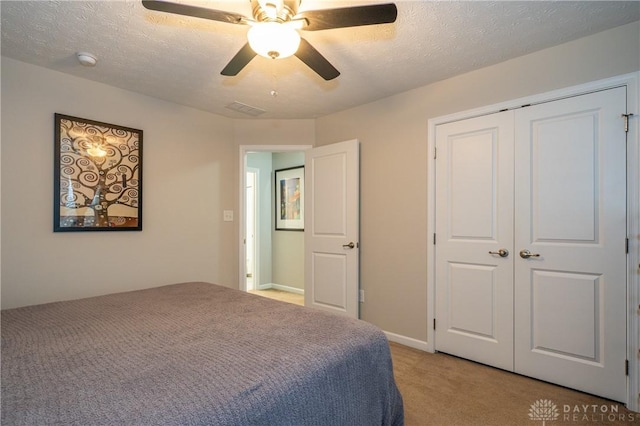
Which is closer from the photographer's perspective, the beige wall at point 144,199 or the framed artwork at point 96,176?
the beige wall at point 144,199

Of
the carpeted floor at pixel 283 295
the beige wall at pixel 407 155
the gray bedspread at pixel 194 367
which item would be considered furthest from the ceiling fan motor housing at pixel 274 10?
the carpeted floor at pixel 283 295

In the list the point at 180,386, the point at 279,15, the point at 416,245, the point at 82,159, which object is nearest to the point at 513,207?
the point at 416,245

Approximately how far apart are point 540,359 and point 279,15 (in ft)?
9.12

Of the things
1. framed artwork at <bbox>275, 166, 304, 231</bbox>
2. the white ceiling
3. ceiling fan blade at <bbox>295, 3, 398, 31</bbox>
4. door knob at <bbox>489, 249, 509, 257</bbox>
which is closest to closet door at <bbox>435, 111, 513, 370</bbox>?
door knob at <bbox>489, 249, 509, 257</bbox>

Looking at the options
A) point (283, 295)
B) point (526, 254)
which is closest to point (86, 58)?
point (526, 254)

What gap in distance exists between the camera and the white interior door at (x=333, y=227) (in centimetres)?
327

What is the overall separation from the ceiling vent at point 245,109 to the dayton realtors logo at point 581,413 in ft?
11.2

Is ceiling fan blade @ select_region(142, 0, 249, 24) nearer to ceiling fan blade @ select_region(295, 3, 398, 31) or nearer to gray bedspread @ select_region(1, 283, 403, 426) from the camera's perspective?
ceiling fan blade @ select_region(295, 3, 398, 31)

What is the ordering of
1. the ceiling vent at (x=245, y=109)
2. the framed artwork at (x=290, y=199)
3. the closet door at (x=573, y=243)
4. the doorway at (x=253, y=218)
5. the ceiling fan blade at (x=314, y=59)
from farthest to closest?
the doorway at (x=253, y=218)
the framed artwork at (x=290, y=199)
the ceiling vent at (x=245, y=109)
the closet door at (x=573, y=243)
the ceiling fan blade at (x=314, y=59)

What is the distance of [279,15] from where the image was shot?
1.49 meters

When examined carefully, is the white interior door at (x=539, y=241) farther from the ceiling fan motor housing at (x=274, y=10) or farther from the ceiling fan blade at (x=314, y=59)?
the ceiling fan motor housing at (x=274, y=10)

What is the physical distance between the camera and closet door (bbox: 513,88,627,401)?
2.00 m

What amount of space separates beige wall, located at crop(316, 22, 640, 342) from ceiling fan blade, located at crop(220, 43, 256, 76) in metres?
1.70

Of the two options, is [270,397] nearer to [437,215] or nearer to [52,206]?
[437,215]
